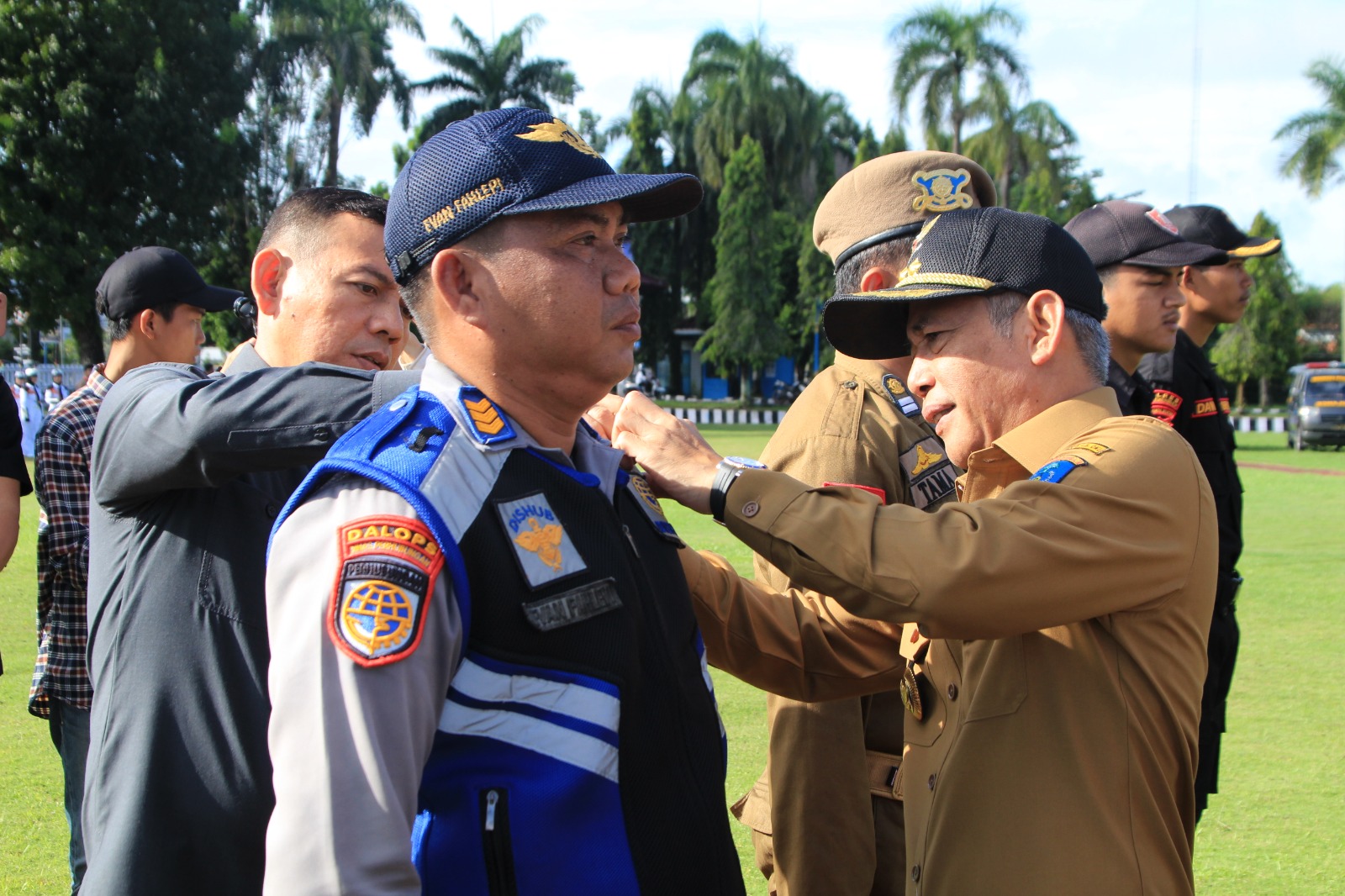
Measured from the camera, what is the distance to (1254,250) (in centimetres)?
550

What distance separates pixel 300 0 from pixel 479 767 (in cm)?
4718

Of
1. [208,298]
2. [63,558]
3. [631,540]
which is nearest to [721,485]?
[631,540]

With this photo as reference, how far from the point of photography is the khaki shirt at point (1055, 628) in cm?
204

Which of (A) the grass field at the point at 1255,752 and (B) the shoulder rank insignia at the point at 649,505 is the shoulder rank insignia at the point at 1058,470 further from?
(A) the grass field at the point at 1255,752

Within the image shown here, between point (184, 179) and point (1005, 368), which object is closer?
point (1005, 368)

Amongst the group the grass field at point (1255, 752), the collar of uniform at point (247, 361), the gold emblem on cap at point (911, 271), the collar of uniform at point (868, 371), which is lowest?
the grass field at point (1255, 752)

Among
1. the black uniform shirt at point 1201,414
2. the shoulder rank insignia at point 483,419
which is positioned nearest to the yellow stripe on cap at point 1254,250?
the black uniform shirt at point 1201,414

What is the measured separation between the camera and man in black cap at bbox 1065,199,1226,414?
4.48 meters

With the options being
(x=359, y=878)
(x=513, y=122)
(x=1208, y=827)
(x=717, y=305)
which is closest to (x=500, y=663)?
(x=359, y=878)

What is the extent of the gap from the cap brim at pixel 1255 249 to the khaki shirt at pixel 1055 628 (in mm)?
3540

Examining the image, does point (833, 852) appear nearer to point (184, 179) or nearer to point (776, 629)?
point (776, 629)

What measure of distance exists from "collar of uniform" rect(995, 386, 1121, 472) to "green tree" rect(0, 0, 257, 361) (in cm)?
3121

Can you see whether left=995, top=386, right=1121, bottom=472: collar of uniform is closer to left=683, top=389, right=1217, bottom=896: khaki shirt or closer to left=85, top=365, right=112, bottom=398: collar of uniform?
left=683, top=389, right=1217, bottom=896: khaki shirt

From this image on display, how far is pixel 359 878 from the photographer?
1467 mm
